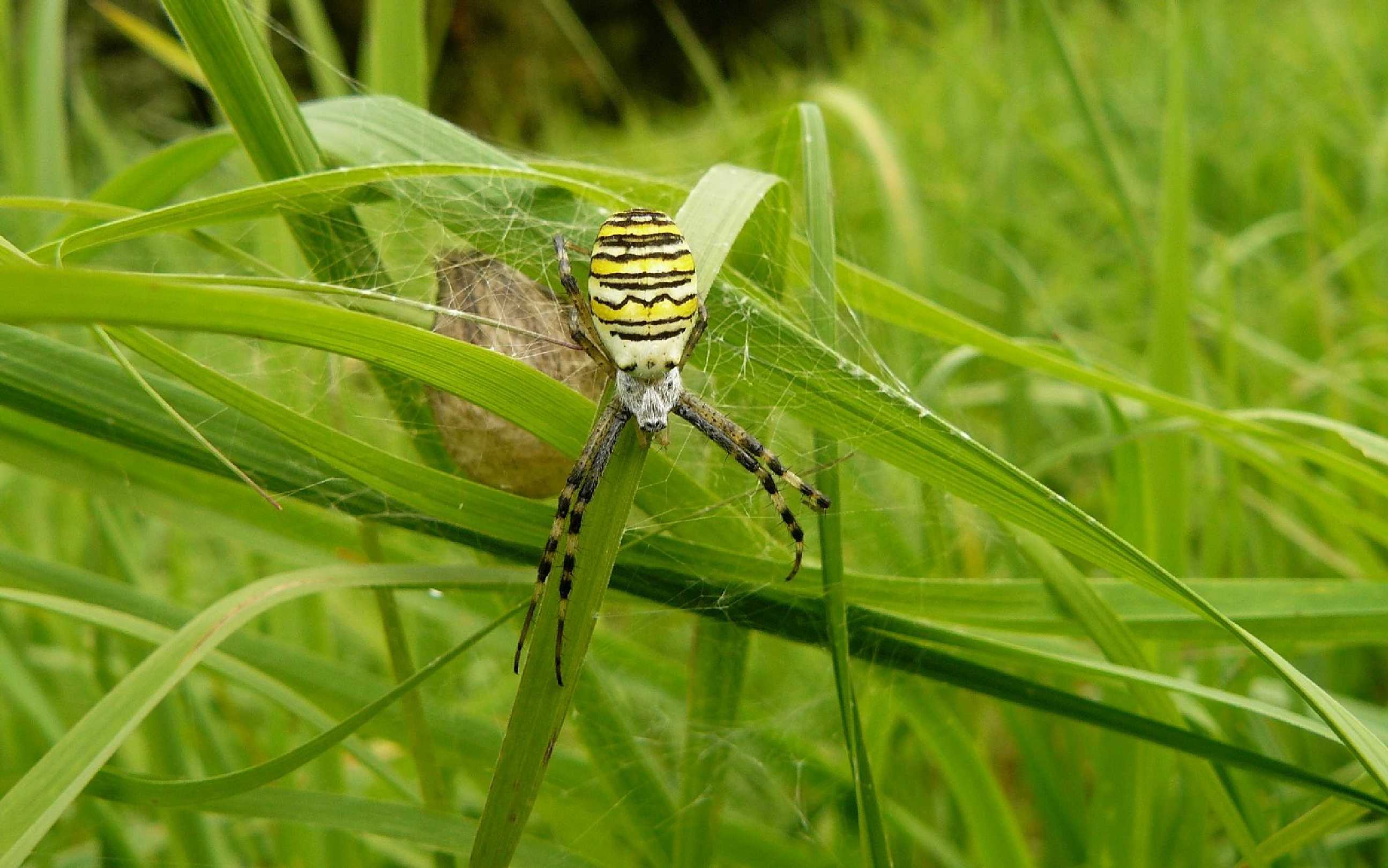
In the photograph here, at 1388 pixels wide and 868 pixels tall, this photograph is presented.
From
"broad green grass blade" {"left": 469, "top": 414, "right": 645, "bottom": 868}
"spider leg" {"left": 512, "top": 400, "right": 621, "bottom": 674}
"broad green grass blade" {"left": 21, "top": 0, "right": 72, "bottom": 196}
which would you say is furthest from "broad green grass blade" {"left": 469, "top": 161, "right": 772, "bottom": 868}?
"broad green grass blade" {"left": 21, "top": 0, "right": 72, "bottom": 196}

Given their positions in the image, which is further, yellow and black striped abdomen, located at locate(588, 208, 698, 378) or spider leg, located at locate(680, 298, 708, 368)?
spider leg, located at locate(680, 298, 708, 368)

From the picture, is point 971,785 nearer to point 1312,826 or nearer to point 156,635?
point 1312,826

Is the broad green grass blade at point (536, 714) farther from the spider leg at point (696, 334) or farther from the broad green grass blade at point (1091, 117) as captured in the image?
the broad green grass blade at point (1091, 117)

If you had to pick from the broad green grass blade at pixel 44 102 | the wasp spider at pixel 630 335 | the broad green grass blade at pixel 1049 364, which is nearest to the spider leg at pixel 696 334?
the wasp spider at pixel 630 335

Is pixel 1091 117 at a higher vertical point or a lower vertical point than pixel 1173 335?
higher

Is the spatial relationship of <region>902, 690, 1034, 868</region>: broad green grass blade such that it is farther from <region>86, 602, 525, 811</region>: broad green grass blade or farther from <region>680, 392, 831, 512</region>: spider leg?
<region>86, 602, 525, 811</region>: broad green grass blade

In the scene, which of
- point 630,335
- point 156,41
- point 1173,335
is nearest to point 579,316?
point 630,335

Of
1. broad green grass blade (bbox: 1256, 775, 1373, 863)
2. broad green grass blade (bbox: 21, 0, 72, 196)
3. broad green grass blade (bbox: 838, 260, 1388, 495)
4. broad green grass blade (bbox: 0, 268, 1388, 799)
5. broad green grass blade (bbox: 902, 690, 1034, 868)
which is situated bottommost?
broad green grass blade (bbox: 1256, 775, 1373, 863)

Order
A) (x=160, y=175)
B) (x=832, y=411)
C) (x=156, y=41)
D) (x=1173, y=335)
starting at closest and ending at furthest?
(x=832, y=411) → (x=160, y=175) → (x=1173, y=335) → (x=156, y=41)
